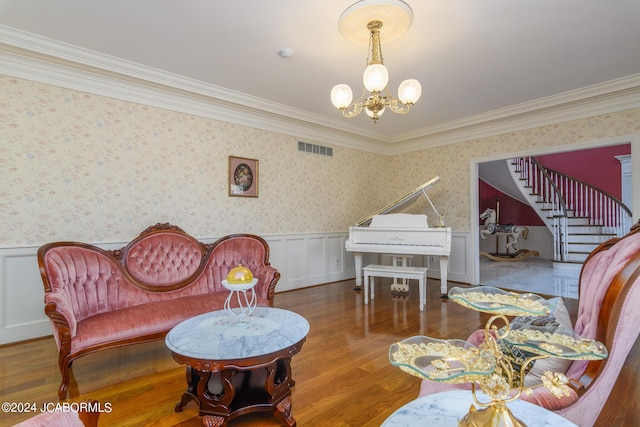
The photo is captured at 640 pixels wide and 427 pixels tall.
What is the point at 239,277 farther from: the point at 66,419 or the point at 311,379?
the point at 66,419

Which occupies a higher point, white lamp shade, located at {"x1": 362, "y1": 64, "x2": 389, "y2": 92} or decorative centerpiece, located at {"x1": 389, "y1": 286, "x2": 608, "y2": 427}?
white lamp shade, located at {"x1": 362, "y1": 64, "x2": 389, "y2": 92}

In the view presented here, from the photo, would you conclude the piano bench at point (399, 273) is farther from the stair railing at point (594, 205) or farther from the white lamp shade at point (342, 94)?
the stair railing at point (594, 205)

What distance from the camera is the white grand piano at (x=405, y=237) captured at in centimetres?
425

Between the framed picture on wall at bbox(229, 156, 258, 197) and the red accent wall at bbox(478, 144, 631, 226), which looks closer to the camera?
the framed picture on wall at bbox(229, 156, 258, 197)

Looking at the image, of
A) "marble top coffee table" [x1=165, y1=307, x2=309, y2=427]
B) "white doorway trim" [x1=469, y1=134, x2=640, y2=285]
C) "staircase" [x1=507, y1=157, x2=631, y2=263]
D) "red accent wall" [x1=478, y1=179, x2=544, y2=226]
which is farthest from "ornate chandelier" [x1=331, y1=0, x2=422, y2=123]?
"red accent wall" [x1=478, y1=179, x2=544, y2=226]

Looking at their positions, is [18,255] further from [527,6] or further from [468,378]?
[527,6]

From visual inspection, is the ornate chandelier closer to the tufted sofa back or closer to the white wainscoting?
the tufted sofa back

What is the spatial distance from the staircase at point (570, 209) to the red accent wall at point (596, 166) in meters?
0.29

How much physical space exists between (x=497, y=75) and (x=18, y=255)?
18.1ft

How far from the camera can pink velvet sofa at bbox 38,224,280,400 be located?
221cm

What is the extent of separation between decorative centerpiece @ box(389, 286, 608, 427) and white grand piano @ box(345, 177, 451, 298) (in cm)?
353

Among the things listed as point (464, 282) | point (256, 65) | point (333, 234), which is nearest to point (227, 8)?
point (256, 65)

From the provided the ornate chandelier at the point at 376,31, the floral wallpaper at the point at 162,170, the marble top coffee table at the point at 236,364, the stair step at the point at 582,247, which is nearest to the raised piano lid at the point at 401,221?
the floral wallpaper at the point at 162,170

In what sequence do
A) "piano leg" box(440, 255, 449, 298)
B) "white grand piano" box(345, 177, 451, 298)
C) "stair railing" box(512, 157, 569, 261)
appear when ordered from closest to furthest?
"white grand piano" box(345, 177, 451, 298)
"piano leg" box(440, 255, 449, 298)
"stair railing" box(512, 157, 569, 261)
